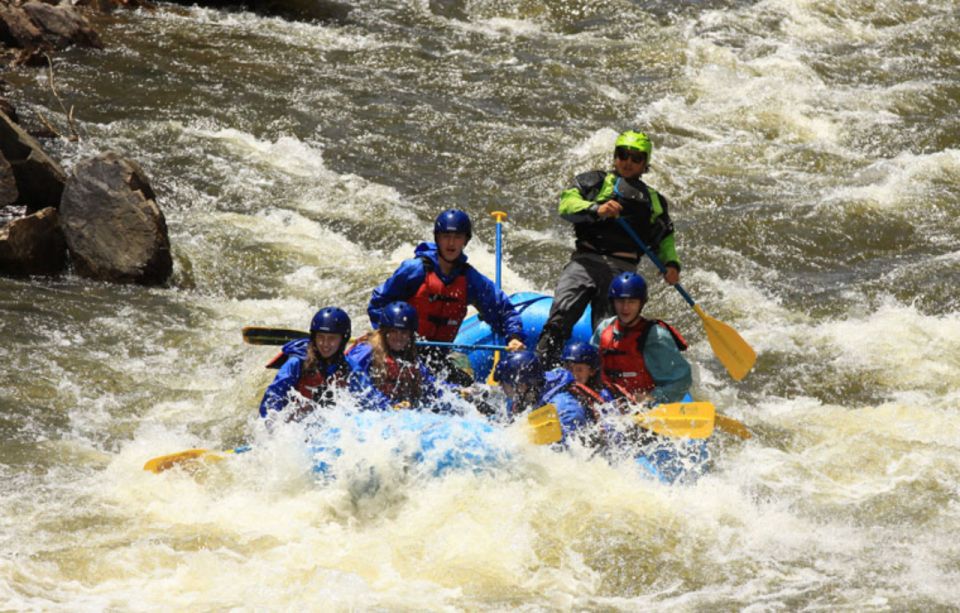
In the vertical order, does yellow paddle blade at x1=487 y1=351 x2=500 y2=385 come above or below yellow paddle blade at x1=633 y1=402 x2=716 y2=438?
below

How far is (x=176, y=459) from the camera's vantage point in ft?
21.5

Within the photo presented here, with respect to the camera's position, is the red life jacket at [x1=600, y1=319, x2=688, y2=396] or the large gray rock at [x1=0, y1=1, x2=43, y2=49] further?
the large gray rock at [x1=0, y1=1, x2=43, y2=49]

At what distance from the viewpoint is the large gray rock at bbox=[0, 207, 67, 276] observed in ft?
30.4

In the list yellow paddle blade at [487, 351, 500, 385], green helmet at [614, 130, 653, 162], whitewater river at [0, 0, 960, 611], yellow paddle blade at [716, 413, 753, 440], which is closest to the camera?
whitewater river at [0, 0, 960, 611]

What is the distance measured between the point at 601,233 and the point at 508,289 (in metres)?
2.39

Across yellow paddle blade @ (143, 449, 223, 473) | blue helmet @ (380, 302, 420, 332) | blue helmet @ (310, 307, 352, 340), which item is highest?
blue helmet @ (380, 302, 420, 332)

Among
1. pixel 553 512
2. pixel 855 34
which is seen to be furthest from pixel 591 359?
pixel 855 34

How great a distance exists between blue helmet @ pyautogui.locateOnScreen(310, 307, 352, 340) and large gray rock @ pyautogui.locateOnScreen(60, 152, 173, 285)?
3.28m

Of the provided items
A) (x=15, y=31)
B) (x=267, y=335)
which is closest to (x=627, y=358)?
(x=267, y=335)

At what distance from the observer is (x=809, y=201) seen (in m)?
11.8

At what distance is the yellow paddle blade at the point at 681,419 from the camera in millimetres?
6664

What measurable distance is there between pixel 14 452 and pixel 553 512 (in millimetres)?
2982

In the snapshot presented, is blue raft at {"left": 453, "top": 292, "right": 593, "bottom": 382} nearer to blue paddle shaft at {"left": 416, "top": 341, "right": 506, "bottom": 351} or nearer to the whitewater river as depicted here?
blue paddle shaft at {"left": 416, "top": 341, "right": 506, "bottom": 351}

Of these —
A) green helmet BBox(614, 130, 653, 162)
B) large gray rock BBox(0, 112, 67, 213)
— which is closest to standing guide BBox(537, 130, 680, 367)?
green helmet BBox(614, 130, 653, 162)
